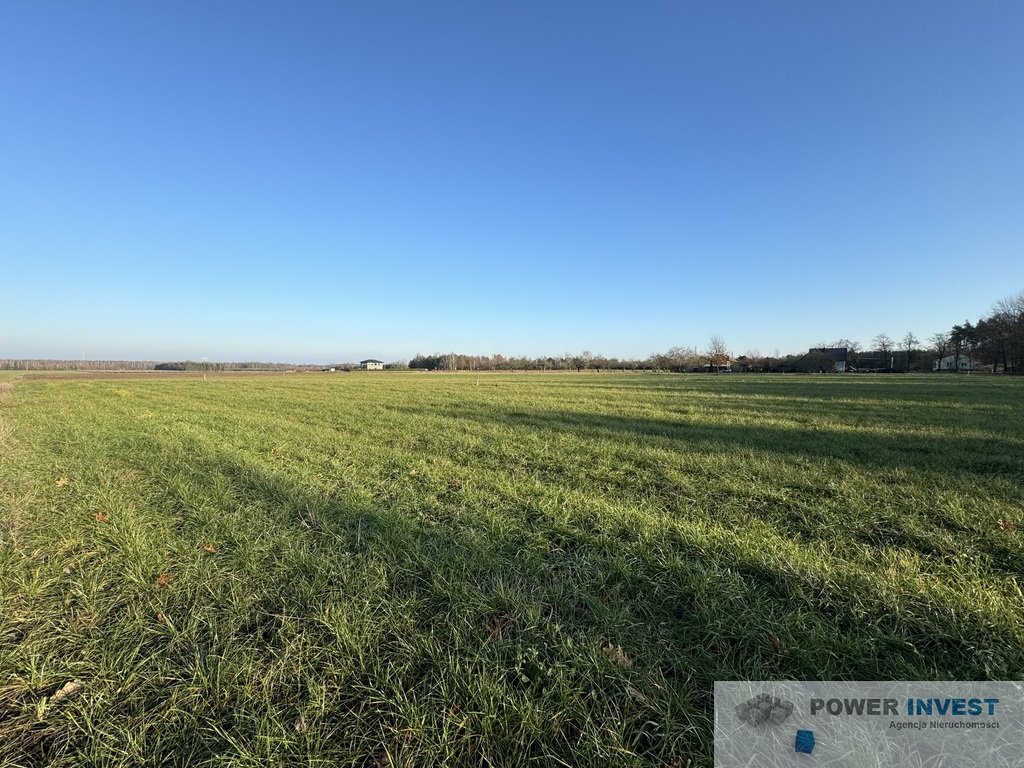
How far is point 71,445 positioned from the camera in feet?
31.0

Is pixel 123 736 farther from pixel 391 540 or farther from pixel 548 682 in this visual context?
Result: pixel 391 540

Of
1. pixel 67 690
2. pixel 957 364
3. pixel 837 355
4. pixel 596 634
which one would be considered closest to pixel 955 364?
pixel 957 364

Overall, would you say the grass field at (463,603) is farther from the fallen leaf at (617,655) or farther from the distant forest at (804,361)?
the distant forest at (804,361)

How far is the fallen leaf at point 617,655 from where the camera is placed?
2.63m

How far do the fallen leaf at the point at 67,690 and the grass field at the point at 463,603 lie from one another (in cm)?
1

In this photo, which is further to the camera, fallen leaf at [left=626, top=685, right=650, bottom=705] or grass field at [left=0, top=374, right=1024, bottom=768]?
fallen leaf at [left=626, top=685, right=650, bottom=705]

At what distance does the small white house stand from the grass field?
125 metres

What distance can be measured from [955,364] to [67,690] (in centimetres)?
14061

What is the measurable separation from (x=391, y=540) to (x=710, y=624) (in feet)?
9.58

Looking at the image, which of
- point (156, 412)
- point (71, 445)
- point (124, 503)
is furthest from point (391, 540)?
point (156, 412)

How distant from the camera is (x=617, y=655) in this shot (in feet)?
8.84

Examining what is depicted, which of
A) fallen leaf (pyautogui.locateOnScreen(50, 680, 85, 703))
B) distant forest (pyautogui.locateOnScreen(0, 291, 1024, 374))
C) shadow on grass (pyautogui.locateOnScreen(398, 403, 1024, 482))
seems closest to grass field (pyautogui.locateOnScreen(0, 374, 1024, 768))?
fallen leaf (pyautogui.locateOnScreen(50, 680, 85, 703))

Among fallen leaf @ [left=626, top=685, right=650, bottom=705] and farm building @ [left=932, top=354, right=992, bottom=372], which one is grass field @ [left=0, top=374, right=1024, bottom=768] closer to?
fallen leaf @ [left=626, top=685, right=650, bottom=705]

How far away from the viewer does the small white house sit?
314 ft
